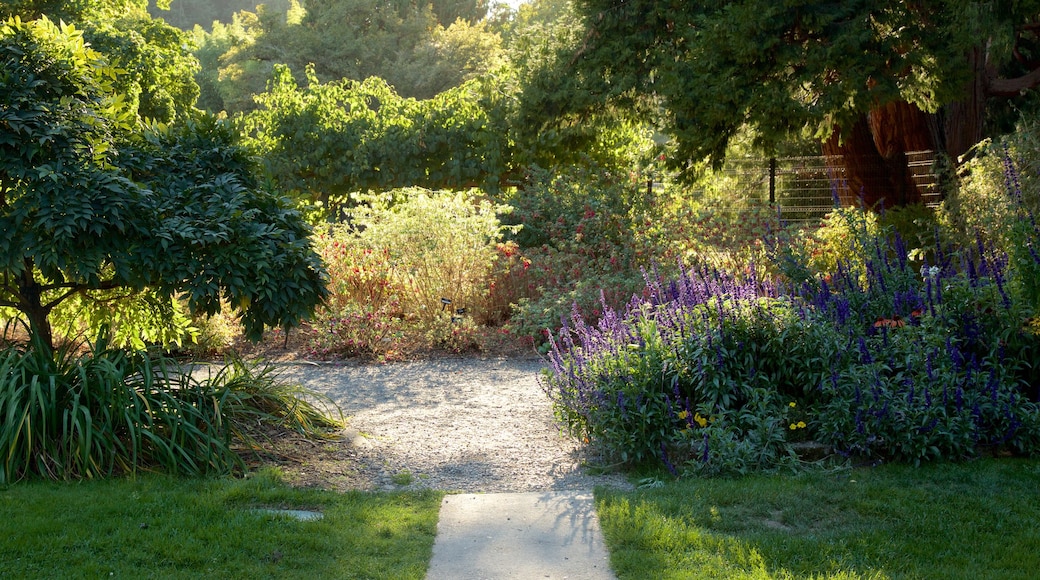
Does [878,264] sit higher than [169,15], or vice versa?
[169,15]

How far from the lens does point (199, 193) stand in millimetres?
4719

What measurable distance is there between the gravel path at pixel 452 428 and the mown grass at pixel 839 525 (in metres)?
0.68

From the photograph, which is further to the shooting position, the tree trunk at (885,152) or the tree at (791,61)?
the tree trunk at (885,152)

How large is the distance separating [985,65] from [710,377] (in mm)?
7037

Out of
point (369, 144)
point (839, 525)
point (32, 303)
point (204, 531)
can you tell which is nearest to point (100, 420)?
point (32, 303)

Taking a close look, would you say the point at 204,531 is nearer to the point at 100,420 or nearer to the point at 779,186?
the point at 100,420

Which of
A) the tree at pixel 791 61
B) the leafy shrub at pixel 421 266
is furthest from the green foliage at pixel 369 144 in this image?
the leafy shrub at pixel 421 266

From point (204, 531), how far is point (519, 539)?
130cm

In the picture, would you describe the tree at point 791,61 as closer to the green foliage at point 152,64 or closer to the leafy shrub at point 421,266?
the leafy shrub at point 421,266

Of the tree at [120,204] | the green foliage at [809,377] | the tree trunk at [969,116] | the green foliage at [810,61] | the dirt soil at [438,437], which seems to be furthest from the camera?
the tree trunk at [969,116]

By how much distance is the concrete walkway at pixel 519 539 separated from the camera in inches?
132

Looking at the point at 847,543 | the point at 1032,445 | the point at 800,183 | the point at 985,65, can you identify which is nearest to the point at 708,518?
the point at 847,543

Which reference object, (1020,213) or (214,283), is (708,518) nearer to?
(214,283)

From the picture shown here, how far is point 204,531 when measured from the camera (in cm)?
367
